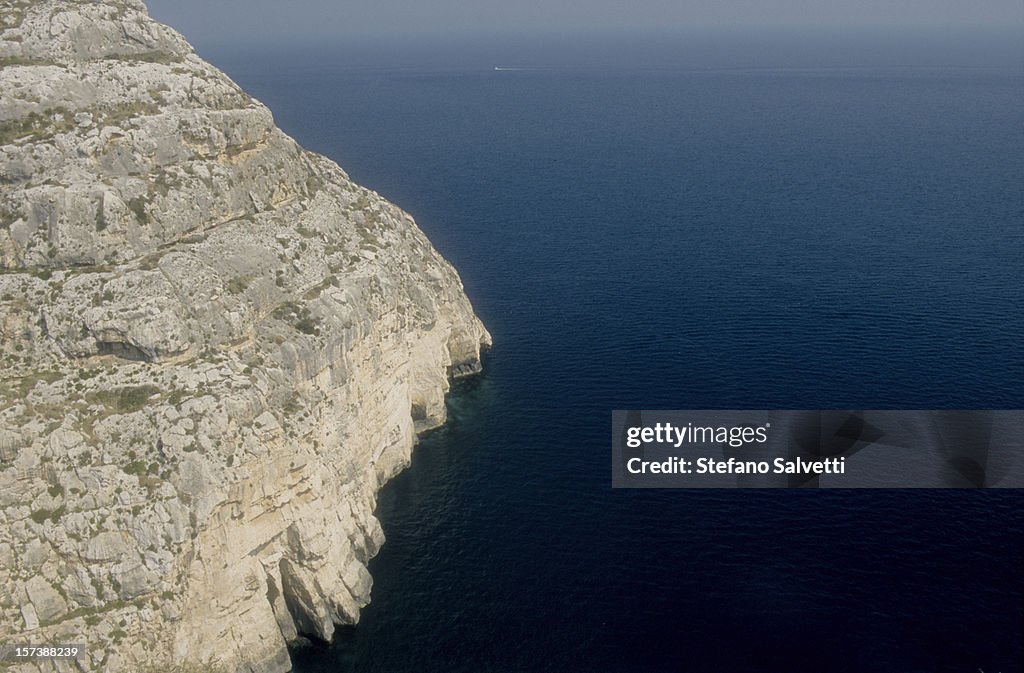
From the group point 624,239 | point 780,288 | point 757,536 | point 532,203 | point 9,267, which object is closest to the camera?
point 9,267

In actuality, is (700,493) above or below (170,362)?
below

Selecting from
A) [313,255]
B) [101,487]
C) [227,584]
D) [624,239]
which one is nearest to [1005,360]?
[624,239]

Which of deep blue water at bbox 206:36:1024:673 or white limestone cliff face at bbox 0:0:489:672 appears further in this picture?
deep blue water at bbox 206:36:1024:673

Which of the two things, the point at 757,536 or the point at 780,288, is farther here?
the point at 780,288

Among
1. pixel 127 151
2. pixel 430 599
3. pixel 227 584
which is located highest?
pixel 127 151

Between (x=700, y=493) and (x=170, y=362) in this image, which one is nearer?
(x=170, y=362)

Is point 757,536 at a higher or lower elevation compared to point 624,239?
lower

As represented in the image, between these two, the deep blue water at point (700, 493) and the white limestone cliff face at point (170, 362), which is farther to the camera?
the deep blue water at point (700, 493)

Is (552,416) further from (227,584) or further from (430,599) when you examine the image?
(227,584)
